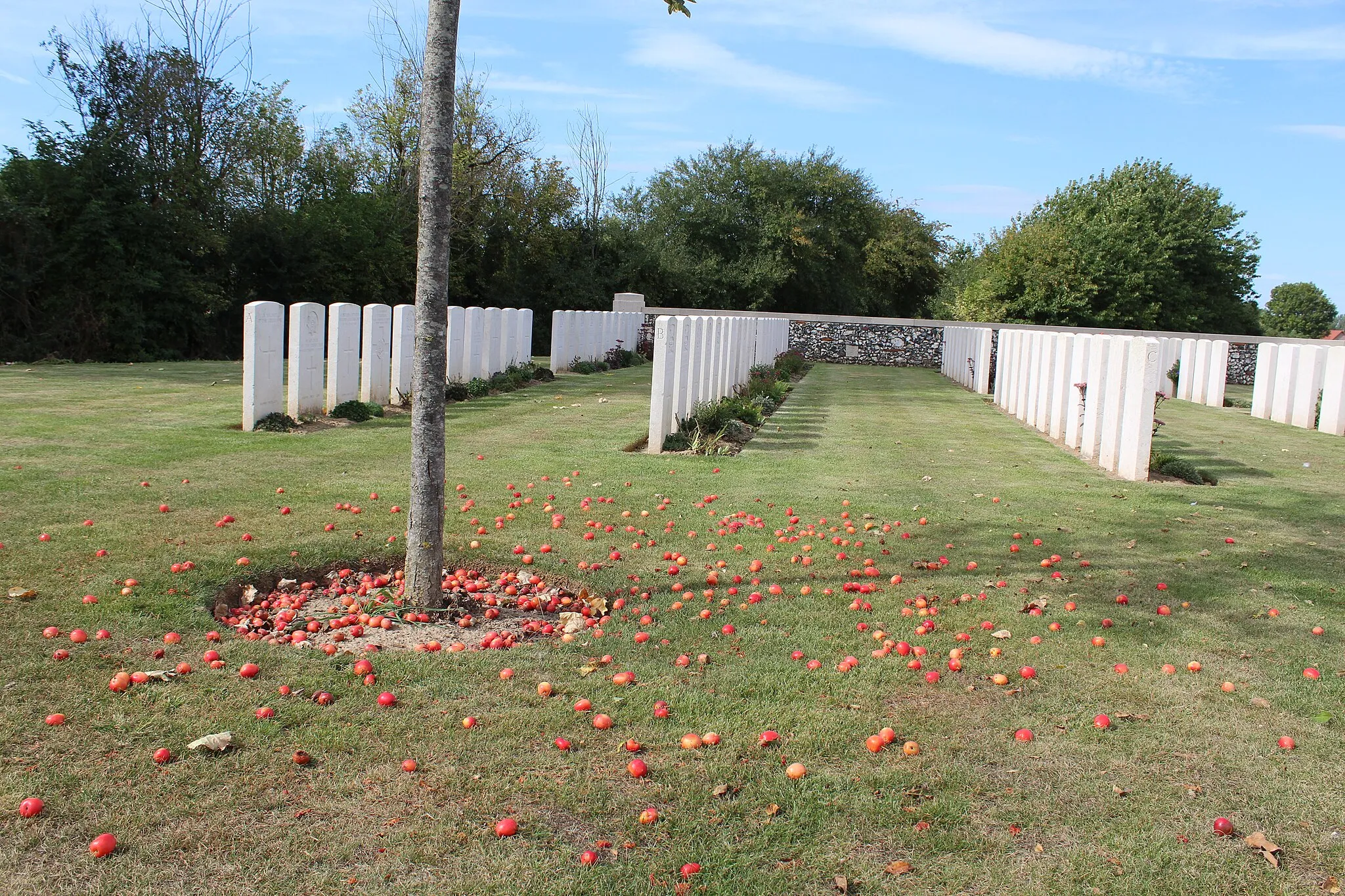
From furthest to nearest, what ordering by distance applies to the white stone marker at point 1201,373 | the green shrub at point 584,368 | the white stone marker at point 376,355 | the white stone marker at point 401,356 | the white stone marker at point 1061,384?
the green shrub at point 584,368 → the white stone marker at point 1201,373 → the white stone marker at point 401,356 → the white stone marker at point 376,355 → the white stone marker at point 1061,384

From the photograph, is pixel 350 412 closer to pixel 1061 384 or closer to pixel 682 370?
pixel 682 370

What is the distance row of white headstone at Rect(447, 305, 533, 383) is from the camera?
45.5 feet

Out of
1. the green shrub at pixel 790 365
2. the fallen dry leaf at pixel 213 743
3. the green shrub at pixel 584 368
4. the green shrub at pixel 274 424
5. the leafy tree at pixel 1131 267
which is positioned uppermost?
the leafy tree at pixel 1131 267

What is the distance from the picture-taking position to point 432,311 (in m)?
4.41

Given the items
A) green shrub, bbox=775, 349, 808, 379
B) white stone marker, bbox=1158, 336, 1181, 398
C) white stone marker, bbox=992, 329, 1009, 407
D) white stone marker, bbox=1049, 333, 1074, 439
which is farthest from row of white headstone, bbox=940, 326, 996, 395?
white stone marker, bbox=1049, 333, 1074, 439

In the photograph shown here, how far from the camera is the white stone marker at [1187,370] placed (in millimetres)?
19531

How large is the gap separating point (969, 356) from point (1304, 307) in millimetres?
85301

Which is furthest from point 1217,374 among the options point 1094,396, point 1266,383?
point 1094,396

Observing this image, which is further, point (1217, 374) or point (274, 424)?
point (1217, 374)

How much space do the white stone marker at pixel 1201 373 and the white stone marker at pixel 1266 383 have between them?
2411 millimetres

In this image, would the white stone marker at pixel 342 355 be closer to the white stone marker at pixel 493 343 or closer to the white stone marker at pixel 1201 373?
the white stone marker at pixel 493 343

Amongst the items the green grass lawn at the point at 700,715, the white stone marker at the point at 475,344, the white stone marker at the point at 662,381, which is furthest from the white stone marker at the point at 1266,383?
the white stone marker at the point at 475,344

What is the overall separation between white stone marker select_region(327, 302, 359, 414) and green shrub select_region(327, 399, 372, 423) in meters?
0.19

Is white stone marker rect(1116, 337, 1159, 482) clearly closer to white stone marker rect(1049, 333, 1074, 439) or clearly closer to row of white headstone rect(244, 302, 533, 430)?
white stone marker rect(1049, 333, 1074, 439)
